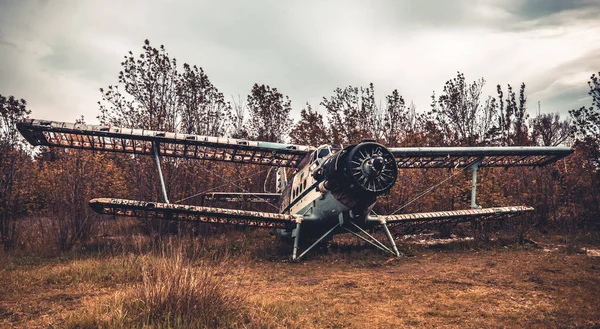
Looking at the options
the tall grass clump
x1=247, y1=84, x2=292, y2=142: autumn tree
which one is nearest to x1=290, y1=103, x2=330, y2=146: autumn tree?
x1=247, y1=84, x2=292, y2=142: autumn tree

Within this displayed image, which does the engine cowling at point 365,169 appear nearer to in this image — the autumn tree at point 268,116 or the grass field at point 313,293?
the grass field at point 313,293

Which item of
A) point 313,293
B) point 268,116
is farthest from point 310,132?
point 313,293

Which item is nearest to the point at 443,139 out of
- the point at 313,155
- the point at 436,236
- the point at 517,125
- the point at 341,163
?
the point at 517,125

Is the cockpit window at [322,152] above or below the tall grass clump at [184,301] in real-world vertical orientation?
above

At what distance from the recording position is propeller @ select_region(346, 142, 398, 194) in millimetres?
7910

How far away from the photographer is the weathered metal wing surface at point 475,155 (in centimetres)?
1010

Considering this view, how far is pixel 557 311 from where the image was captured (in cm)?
442

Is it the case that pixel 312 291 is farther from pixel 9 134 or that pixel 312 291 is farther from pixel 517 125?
pixel 517 125

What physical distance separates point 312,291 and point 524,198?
39.9 feet

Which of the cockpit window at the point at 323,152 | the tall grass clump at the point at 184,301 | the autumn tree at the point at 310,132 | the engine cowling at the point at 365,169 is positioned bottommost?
the tall grass clump at the point at 184,301

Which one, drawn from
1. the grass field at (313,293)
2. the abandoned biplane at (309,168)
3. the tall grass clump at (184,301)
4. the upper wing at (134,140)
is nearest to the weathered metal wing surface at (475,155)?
the abandoned biplane at (309,168)

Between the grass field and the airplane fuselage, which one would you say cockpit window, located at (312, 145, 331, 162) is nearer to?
the airplane fuselage

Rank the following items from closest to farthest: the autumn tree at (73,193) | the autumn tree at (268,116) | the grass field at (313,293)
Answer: the grass field at (313,293), the autumn tree at (73,193), the autumn tree at (268,116)

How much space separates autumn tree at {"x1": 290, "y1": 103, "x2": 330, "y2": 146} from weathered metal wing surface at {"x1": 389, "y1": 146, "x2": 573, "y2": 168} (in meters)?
11.6
